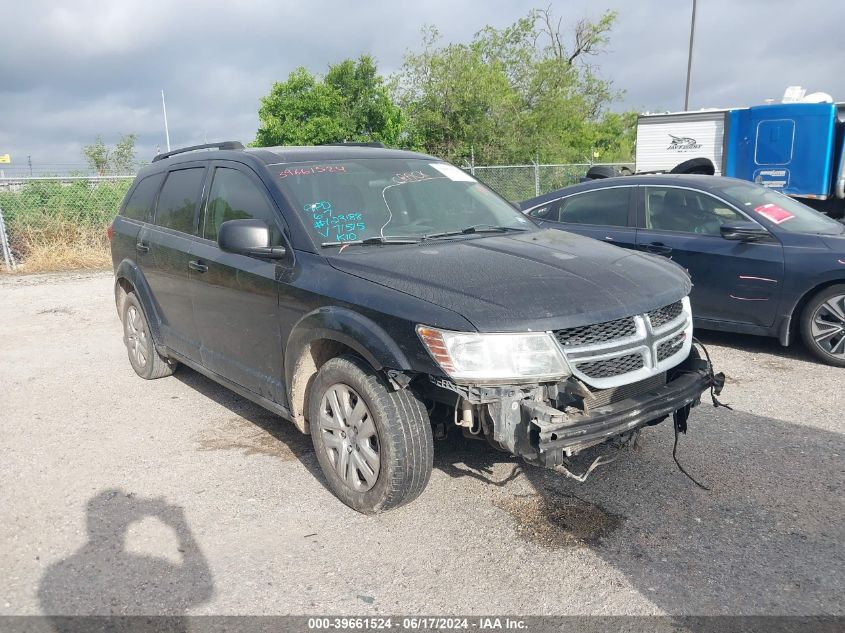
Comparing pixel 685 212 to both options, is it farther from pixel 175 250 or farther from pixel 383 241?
pixel 175 250

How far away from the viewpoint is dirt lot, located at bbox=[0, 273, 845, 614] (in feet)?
9.61

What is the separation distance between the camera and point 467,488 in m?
3.87

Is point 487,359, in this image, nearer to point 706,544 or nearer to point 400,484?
point 400,484

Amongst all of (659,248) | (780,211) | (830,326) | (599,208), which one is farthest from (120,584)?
(780,211)

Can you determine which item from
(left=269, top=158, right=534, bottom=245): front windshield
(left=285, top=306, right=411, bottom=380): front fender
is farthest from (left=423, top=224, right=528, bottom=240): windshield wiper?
(left=285, top=306, right=411, bottom=380): front fender

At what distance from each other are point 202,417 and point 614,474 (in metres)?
2.89

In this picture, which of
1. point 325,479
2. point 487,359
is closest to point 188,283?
point 325,479

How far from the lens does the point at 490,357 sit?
9.74 feet

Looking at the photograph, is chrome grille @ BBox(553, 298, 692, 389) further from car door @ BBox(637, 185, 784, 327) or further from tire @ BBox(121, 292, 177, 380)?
tire @ BBox(121, 292, 177, 380)

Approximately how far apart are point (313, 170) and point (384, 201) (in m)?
0.46

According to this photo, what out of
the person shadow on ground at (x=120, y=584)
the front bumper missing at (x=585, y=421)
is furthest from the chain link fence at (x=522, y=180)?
the person shadow on ground at (x=120, y=584)

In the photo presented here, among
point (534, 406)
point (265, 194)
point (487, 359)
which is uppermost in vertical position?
point (265, 194)

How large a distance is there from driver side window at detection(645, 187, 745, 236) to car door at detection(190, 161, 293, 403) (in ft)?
13.3

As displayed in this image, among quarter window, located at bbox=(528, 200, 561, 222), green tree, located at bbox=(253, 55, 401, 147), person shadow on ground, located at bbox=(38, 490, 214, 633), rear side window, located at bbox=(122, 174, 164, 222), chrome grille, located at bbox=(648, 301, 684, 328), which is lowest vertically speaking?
person shadow on ground, located at bbox=(38, 490, 214, 633)
